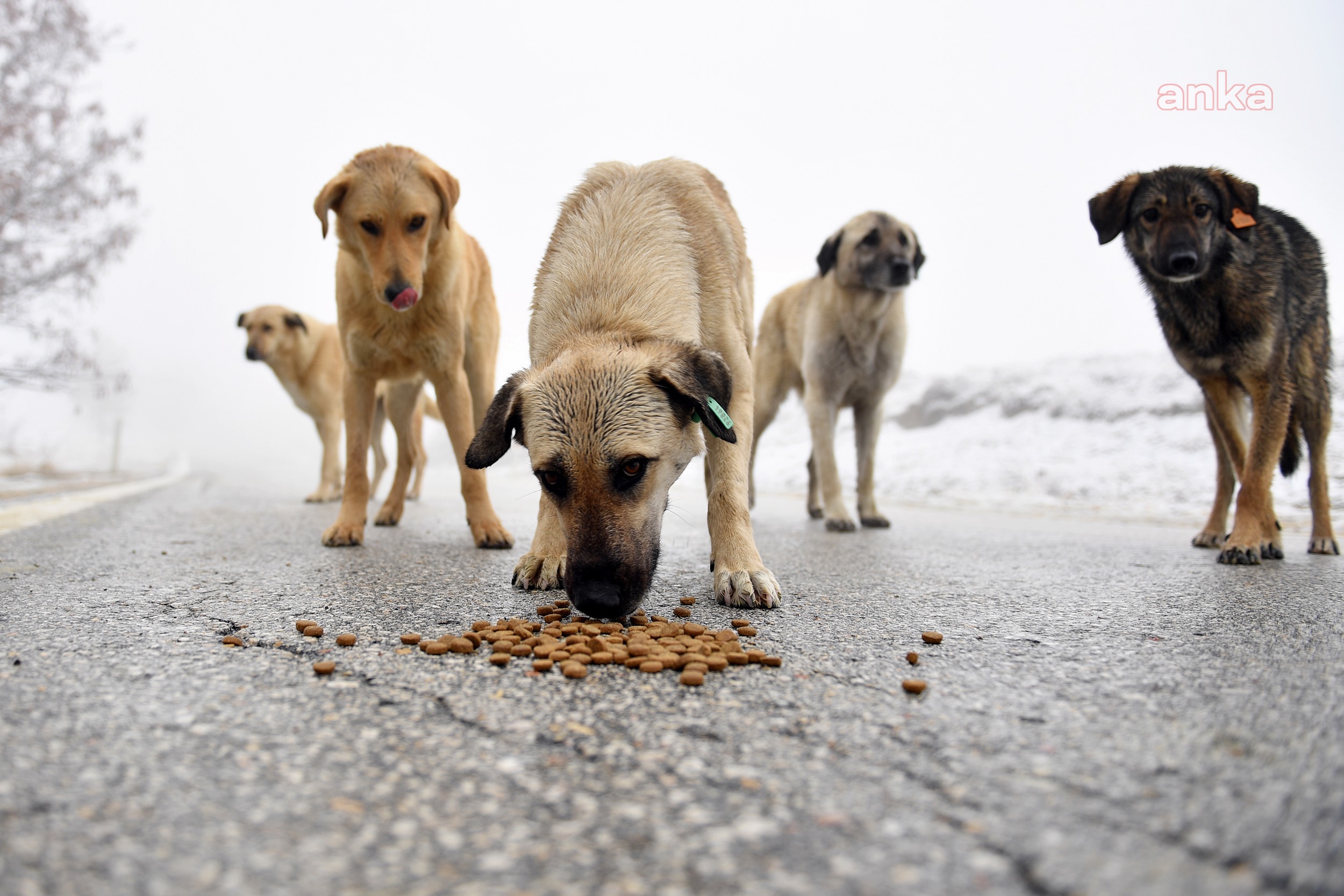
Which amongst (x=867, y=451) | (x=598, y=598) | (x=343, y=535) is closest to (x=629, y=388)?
(x=598, y=598)

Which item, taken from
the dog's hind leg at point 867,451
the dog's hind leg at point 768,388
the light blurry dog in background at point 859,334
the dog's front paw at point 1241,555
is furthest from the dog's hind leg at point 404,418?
the dog's front paw at point 1241,555

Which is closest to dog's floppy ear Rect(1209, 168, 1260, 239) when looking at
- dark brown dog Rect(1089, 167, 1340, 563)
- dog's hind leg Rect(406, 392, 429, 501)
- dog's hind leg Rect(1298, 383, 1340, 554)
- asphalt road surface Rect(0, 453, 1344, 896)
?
dark brown dog Rect(1089, 167, 1340, 563)

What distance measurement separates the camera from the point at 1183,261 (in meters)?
4.16

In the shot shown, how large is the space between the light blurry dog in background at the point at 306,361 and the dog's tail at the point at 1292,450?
309 inches

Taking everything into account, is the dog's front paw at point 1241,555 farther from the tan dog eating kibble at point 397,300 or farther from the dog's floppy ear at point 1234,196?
the tan dog eating kibble at point 397,300

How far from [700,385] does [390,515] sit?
150 inches

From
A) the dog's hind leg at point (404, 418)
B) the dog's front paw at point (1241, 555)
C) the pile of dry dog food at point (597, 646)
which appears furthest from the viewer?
the dog's hind leg at point (404, 418)

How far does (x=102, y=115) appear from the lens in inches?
505

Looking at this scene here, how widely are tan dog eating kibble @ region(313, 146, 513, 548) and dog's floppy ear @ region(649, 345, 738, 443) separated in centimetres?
205

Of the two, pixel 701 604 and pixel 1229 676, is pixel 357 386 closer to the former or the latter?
pixel 701 604

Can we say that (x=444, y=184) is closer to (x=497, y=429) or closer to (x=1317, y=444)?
(x=497, y=429)

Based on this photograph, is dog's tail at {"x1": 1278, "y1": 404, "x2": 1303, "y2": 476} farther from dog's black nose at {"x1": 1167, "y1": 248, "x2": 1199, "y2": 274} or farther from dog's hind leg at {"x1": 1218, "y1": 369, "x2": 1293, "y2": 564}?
dog's black nose at {"x1": 1167, "y1": 248, "x2": 1199, "y2": 274}

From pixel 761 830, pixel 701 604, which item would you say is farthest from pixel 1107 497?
pixel 761 830

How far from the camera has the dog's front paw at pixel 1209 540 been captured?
4.76m
